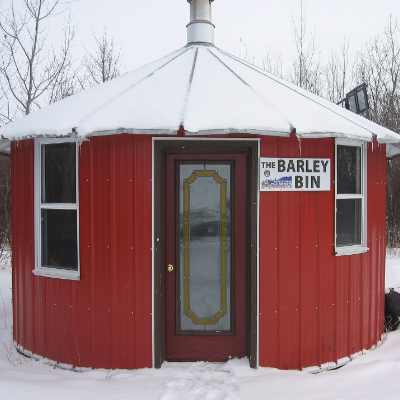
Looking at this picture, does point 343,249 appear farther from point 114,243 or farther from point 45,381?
point 45,381

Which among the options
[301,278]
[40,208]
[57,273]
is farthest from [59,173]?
[301,278]

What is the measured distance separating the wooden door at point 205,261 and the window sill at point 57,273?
1.04 metres

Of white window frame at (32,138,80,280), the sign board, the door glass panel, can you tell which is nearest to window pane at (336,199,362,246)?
the sign board

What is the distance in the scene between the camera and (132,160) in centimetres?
396

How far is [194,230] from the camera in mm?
4191

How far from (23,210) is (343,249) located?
392 cm

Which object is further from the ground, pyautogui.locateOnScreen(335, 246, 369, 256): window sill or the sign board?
the sign board

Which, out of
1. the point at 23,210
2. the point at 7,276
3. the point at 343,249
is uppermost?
the point at 23,210

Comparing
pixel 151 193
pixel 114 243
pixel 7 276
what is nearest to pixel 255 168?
pixel 151 193

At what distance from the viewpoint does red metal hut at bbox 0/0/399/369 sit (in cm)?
396

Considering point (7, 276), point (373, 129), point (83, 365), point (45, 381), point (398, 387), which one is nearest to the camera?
point (398, 387)

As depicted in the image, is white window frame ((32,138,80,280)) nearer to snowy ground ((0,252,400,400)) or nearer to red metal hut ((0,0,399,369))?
red metal hut ((0,0,399,369))

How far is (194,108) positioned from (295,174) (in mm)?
1323

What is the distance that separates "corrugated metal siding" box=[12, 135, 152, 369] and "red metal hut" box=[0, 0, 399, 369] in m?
0.01
